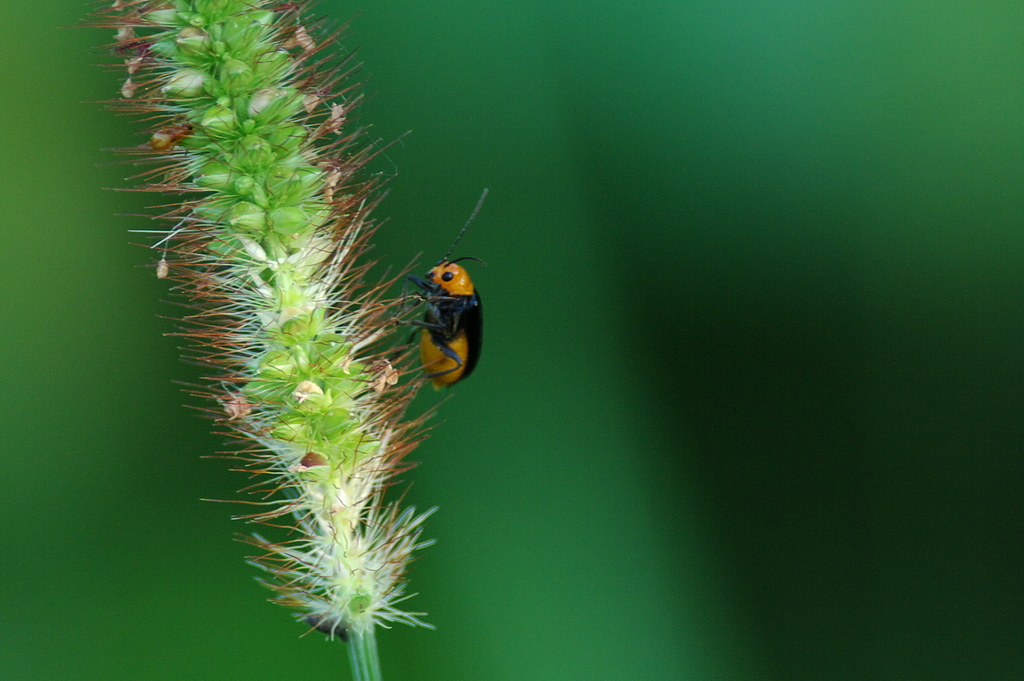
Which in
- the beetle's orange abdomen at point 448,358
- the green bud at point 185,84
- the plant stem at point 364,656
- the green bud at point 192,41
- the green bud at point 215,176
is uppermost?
the green bud at point 192,41

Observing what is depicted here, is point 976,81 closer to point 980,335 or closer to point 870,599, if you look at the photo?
point 980,335

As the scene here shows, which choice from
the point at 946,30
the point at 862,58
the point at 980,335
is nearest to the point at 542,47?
the point at 862,58

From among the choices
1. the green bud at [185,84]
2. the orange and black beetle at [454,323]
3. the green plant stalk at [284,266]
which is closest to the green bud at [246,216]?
the green plant stalk at [284,266]

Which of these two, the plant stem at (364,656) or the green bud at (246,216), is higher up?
the green bud at (246,216)

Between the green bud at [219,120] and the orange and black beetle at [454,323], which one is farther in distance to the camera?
the orange and black beetle at [454,323]

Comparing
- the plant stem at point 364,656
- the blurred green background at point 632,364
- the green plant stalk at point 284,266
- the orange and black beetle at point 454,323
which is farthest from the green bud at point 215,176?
the blurred green background at point 632,364

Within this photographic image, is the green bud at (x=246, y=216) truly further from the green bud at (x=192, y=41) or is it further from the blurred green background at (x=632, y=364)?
the blurred green background at (x=632, y=364)

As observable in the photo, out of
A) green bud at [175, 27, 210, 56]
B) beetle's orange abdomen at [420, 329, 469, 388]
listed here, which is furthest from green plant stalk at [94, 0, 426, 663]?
beetle's orange abdomen at [420, 329, 469, 388]

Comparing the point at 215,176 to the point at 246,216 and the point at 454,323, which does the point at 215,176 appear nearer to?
the point at 246,216
